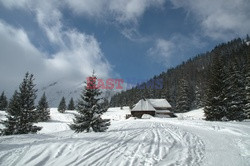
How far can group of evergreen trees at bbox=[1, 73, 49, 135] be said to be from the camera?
15.3 metres

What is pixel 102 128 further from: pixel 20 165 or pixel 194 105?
pixel 194 105

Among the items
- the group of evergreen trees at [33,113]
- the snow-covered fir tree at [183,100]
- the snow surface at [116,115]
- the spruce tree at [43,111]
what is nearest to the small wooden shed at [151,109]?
the snow-covered fir tree at [183,100]

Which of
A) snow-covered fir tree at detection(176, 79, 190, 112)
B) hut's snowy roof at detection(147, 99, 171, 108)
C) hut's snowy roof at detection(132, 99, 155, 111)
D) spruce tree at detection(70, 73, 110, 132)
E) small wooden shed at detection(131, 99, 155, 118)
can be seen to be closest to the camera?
spruce tree at detection(70, 73, 110, 132)

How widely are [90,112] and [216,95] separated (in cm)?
1905

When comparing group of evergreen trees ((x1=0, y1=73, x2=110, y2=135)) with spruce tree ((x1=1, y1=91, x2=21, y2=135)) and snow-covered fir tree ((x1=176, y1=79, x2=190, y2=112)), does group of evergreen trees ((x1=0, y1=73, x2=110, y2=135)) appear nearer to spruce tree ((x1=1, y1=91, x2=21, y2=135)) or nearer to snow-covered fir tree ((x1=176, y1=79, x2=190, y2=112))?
spruce tree ((x1=1, y1=91, x2=21, y2=135))

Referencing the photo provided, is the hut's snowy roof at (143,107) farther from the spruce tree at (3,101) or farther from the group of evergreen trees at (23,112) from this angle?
the spruce tree at (3,101)

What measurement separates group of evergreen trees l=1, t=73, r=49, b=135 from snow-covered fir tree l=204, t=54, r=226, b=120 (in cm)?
2352

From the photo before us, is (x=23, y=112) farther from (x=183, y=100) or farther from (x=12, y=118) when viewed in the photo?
(x=183, y=100)

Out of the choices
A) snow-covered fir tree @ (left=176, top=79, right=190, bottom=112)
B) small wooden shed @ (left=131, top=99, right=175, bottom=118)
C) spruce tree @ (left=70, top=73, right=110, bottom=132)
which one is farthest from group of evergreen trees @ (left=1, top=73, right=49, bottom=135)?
snow-covered fir tree @ (left=176, top=79, right=190, bottom=112)

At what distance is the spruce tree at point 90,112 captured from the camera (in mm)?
11961

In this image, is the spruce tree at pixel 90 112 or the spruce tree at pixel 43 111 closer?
the spruce tree at pixel 90 112

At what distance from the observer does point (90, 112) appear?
12.1m

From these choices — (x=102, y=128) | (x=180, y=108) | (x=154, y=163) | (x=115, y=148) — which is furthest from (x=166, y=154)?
(x=180, y=108)

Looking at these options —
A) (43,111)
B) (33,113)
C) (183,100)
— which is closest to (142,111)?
(183,100)
